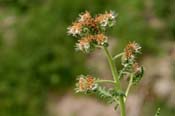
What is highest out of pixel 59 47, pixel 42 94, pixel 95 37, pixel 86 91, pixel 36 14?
pixel 36 14

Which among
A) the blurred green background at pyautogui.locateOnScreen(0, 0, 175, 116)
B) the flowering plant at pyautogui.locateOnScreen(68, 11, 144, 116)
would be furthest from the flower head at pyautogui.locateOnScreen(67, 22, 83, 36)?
the blurred green background at pyautogui.locateOnScreen(0, 0, 175, 116)

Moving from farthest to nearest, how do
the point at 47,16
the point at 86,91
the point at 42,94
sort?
1. the point at 47,16
2. the point at 42,94
3. the point at 86,91

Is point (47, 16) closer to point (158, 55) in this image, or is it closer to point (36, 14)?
point (36, 14)

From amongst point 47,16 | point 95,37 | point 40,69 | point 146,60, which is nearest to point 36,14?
point 47,16

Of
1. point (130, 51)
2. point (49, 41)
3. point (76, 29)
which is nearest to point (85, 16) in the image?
point (76, 29)

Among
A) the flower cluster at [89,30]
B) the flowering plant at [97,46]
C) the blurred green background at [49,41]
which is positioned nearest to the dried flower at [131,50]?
the flowering plant at [97,46]

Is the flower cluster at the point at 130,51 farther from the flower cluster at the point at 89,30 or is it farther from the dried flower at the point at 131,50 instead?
the flower cluster at the point at 89,30
